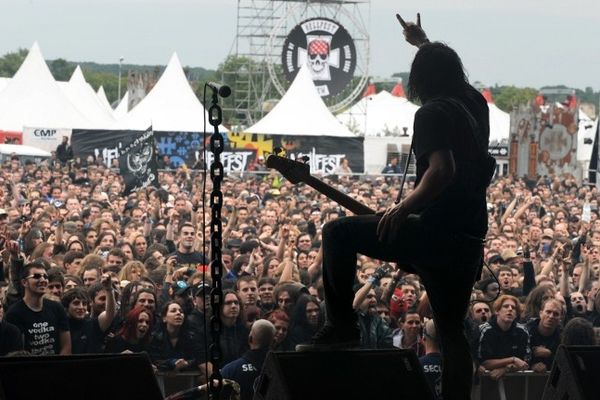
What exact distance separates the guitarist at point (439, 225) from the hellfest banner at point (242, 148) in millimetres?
18843

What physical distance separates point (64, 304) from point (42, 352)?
698 mm

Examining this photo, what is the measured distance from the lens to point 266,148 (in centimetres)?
2500

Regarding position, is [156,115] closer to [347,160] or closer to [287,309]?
[347,160]

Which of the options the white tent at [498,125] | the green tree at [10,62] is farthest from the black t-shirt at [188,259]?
the green tree at [10,62]

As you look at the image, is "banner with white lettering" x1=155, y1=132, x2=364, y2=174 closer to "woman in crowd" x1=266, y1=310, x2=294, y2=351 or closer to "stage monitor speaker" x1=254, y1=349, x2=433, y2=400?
"woman in crowd" x1=266, y1=310, x2=294, y2=351

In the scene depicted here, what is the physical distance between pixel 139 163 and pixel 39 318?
30.3 ft

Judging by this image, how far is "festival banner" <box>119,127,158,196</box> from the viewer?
1614cm

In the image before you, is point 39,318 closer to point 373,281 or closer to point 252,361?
point 252,361

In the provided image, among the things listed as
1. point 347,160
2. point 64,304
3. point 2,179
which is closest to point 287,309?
point 64,304

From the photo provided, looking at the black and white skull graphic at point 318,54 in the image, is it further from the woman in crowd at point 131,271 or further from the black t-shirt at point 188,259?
the woman in crowd at point 131,271

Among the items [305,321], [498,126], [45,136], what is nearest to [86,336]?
[305,321]

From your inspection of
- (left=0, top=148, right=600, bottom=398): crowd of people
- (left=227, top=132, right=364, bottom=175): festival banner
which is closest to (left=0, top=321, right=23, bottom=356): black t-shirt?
(left=0, top=148, right=600, bottom=398): crowd of people

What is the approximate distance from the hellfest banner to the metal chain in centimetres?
1879

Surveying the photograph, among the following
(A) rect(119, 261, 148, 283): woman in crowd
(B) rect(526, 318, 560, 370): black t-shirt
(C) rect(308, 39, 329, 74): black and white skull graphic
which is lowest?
(B) rect(526, 318, 560, 370): black t-shirt
